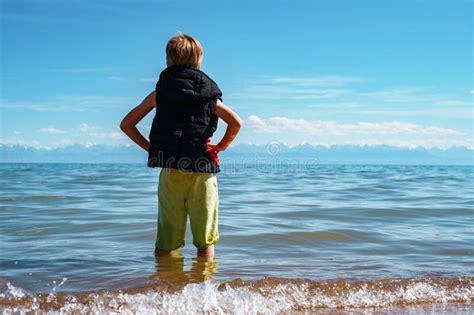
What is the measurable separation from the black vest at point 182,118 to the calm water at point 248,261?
1.05m

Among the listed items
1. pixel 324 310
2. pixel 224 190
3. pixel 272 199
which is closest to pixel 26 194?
pixel 224 190

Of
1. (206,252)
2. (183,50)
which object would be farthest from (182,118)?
(206,252)

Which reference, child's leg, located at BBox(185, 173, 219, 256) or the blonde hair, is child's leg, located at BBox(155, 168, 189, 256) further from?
the blonde hair

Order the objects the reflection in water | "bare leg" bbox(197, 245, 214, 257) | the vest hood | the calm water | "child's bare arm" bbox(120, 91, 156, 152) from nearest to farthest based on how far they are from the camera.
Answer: the calm water → the vest hood → "child's bare arm" bbox(120, 91, 156, 152) → the reflection in water → "bare leg" bbox(197, 245, 214, 257)

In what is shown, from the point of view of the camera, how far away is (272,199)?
39.7ft

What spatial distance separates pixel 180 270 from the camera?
16.6 ft

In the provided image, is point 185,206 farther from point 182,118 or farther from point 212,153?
point 182,118

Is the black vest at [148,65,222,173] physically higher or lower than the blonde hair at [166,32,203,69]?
lower

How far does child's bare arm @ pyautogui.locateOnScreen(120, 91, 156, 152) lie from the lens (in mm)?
4637

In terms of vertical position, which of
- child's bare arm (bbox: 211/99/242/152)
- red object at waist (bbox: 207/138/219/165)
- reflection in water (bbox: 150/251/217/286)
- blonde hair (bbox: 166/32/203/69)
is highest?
blonde hair (bbox: 166/32/203/69)

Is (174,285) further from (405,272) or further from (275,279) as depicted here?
(405,272)

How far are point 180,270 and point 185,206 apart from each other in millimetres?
675

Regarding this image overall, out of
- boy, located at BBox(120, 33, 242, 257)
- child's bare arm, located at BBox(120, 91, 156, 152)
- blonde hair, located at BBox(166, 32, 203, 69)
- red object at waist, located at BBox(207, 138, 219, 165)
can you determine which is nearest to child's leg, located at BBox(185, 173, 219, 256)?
boy, located at BBox(120, 33, 242, 257)

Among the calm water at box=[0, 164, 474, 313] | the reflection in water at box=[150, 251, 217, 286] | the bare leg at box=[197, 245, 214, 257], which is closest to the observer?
the calm water at box=[0, 164, 474, 313]
